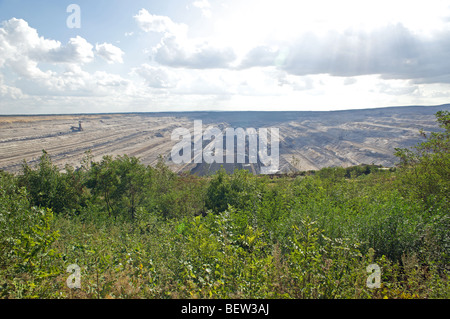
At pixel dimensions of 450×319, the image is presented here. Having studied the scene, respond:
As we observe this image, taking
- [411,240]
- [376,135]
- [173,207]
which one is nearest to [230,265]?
[411,240]

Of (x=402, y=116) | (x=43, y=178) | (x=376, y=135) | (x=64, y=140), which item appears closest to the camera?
(x=43, y=178)

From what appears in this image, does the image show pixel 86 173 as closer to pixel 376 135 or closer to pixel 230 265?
pixel 230 265

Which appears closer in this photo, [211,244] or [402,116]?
[211,244]

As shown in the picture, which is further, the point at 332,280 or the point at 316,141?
the point at 316,141

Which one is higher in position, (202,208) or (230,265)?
(230,265)

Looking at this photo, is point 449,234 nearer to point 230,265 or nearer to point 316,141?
point 230,265

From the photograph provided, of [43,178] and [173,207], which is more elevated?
[43,178]

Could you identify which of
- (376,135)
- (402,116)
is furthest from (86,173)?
(402,116)

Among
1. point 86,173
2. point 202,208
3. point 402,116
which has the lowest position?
point 202,208
